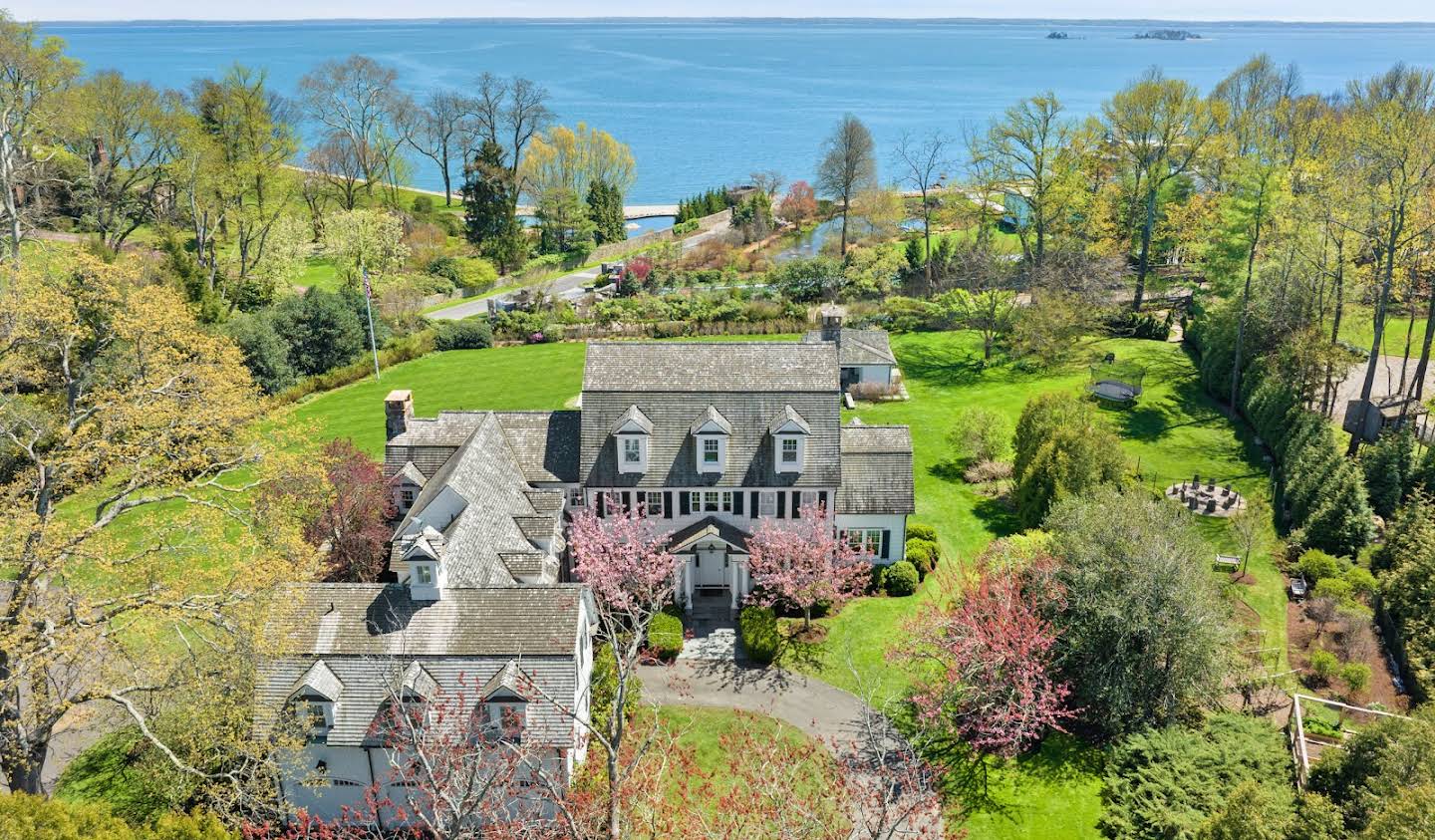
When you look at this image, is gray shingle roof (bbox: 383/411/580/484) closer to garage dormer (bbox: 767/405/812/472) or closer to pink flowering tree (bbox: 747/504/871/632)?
garage dormer (bbox: 767/405/812/472)

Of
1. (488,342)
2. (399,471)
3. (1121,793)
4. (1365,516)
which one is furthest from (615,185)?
(1121,793)

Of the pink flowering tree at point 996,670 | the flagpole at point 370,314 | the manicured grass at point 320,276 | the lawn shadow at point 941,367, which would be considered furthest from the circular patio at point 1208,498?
the manicured grass at point 320,276

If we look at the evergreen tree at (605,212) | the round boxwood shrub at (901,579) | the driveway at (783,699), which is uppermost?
Result: the evergreen tree at (605,212)

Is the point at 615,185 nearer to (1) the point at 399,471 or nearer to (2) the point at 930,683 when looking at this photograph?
(1) the point at 399,471

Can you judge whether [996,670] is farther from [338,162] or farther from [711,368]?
[338,162]

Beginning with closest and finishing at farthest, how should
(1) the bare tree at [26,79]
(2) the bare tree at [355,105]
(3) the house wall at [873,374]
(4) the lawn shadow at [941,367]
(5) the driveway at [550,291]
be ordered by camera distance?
1. (1) the bare tree at [26,79]
2. (3) the house wall at [873,374]
3. (4) the lawn shadow at [941,367]
4. (5) the driveway at [550,291]
5. (2) the bare tree at [355,105]

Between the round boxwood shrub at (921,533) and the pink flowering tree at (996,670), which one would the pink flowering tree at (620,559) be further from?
the round boxwood shrub at (921,533)

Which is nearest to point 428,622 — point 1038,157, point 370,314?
point 370,314
